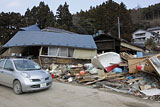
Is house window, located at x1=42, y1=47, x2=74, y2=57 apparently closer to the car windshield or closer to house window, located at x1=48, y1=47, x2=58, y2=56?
house window, located at x1=48, y1=47, x2=58, y2=56

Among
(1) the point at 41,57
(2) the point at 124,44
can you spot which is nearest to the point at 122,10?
(2) the point at 124,44

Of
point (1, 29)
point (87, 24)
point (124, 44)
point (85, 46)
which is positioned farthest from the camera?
point (87, 24)

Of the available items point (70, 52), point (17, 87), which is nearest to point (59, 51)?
point (70, 52)

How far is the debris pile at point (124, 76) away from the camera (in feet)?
22.5

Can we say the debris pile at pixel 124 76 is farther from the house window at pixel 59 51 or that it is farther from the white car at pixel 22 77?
the house window at pixel 59 51

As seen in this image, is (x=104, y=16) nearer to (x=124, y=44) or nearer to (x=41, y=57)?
(x=124, y=44)

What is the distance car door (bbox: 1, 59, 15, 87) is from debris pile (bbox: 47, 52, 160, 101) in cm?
372

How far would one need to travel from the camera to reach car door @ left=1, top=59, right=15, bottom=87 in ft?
20.3

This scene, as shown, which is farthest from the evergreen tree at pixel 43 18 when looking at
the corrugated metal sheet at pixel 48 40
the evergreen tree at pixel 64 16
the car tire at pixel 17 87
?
the car tire at pixel 17 87

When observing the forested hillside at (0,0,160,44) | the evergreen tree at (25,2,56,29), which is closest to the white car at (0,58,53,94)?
the forested hillside at (0,0,160,44)

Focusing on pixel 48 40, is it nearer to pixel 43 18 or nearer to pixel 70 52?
pixel 70 52

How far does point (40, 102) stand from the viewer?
4.93m

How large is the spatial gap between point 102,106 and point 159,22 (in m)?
77.7

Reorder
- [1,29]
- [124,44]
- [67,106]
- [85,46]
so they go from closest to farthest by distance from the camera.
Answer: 1. [67,106]
2. [85,46]
3. [124,44]
4. [1,29]
